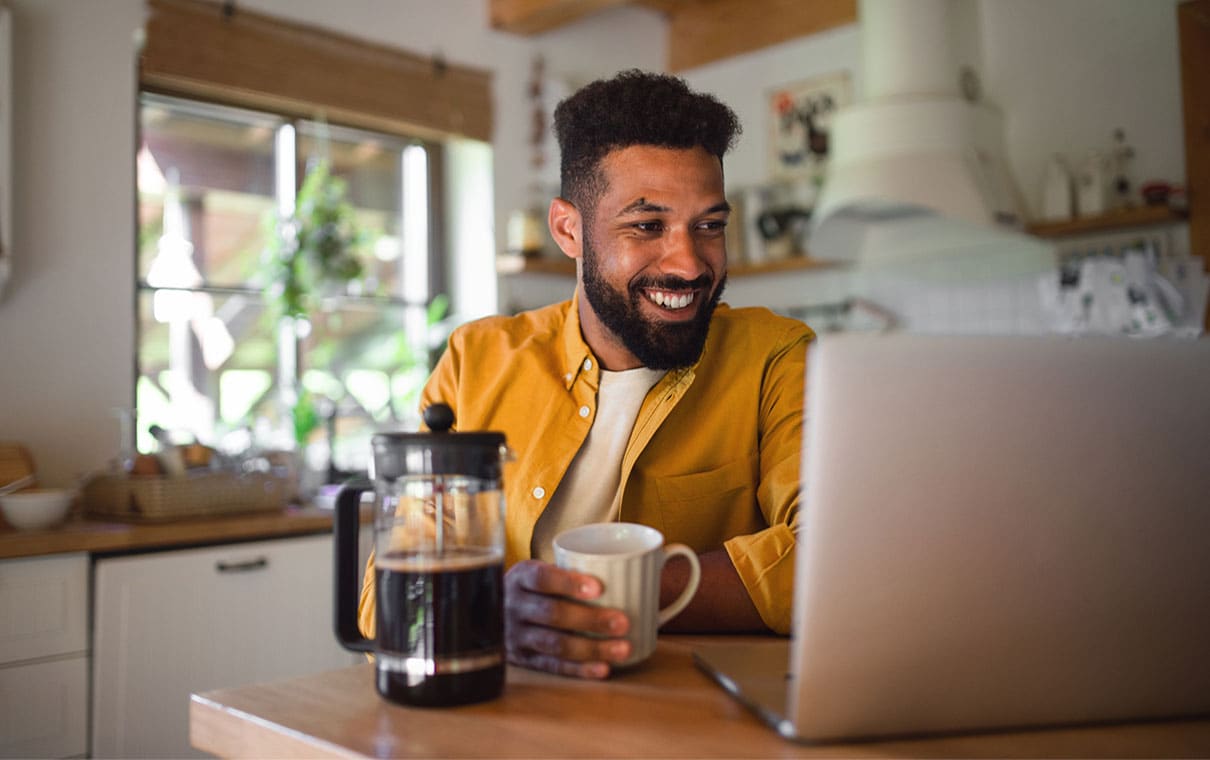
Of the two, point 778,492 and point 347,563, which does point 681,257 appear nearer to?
point 778,492

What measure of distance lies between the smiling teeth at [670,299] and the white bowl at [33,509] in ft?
5.31

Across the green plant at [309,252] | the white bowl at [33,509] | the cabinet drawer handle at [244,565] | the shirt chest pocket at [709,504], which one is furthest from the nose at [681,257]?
the green plant at [309,252]

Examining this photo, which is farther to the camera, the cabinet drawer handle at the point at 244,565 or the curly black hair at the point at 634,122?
the cabinet drawer handle at the point at 244,565

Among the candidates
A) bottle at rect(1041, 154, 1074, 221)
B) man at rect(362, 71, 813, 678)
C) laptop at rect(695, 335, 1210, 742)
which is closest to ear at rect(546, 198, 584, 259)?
man at rect(362, 71, 813, 678)

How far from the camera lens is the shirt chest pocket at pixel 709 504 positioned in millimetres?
1411

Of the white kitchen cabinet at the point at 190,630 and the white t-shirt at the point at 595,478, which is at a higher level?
the white t-shirt at the point at 595,478

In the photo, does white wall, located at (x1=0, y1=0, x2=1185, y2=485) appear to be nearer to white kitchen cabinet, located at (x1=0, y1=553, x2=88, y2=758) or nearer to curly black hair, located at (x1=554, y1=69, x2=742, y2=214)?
white kitchen cabinet, located at (x1=0, y1=553, x2=88, y2=758)

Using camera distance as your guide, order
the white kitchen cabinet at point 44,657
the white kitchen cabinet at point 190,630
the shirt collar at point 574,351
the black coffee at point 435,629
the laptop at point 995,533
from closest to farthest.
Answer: the laptop at point 995,533 → the black coffee at point 435,629 → the shirt collar at point 574,351 → the white kitchen cabinet at point 44,657 → the white kitchen cabinet at point 190,630

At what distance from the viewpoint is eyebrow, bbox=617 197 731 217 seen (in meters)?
1.34

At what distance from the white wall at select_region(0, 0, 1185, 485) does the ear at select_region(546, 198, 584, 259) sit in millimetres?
1865

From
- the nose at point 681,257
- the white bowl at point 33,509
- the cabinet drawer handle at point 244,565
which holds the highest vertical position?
the nose at point 681,257

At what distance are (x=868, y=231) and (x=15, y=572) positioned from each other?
297cm

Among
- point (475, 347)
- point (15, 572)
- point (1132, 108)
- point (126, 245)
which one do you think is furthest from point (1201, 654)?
point (1132, 108)

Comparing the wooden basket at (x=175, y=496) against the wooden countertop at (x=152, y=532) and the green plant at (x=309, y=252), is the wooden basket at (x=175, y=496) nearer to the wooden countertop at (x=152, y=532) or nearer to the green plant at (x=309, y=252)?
the wooden countertop at (x=152, y=532)
